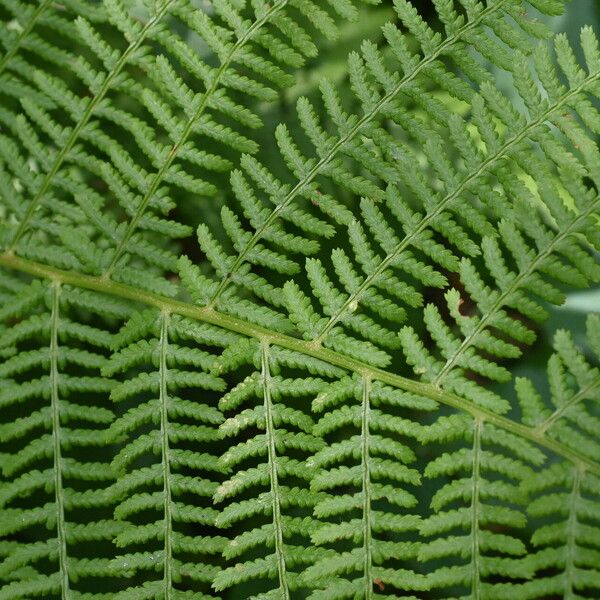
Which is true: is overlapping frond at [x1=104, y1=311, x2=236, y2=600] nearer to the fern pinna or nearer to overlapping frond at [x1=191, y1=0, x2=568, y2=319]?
the fern pinna

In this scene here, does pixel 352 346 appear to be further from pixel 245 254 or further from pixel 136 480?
pixel 136 480

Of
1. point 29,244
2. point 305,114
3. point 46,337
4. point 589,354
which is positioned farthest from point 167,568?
point 589,354

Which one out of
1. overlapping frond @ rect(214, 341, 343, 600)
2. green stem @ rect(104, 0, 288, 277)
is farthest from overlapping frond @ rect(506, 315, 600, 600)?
green stem @ rect(104, 0, 288, 277)

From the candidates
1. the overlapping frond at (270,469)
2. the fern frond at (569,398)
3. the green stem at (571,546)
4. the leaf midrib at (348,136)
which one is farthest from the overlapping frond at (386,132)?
the green stem at (571,546)

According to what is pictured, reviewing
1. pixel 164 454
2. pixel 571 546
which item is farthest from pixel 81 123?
pixel 571 546

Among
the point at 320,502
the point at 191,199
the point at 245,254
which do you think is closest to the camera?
the point at 320,502

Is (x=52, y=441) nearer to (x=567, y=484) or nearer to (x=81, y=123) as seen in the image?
(x=81, y=123)

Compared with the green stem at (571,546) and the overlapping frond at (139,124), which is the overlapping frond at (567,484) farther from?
the overlapping frond at (139,124)

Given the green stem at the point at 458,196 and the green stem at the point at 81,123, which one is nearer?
the green stem at the point at 458,196
